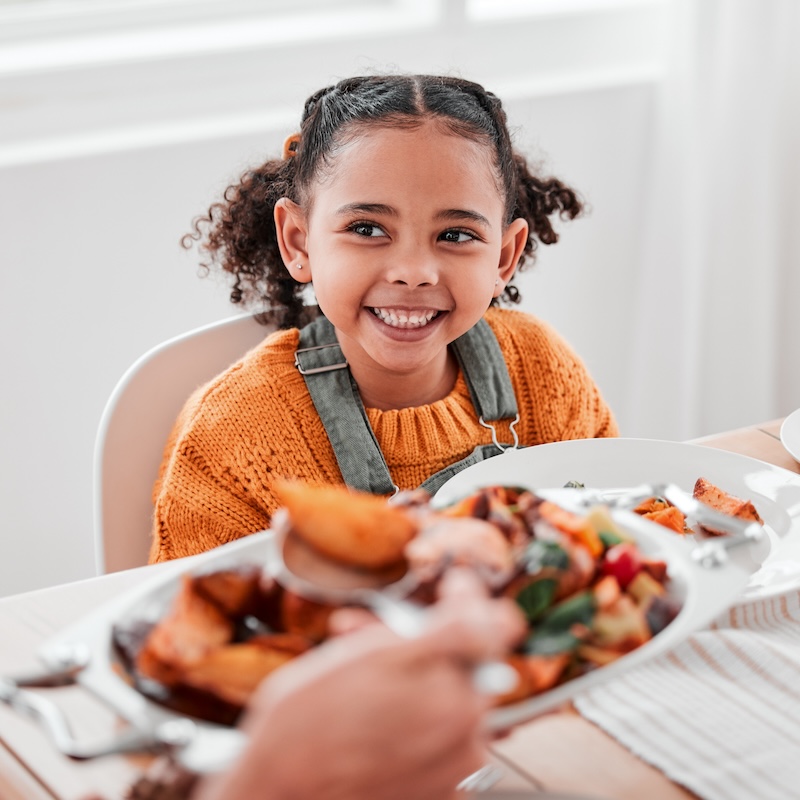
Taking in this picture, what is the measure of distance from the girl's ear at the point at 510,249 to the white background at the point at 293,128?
22 cm

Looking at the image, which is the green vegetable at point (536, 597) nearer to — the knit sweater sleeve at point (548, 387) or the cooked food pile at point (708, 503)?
the cooked food pile at point (708, 503)

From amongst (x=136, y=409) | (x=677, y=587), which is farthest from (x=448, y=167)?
(x=677, y=587)

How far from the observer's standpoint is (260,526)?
1208 millimetres

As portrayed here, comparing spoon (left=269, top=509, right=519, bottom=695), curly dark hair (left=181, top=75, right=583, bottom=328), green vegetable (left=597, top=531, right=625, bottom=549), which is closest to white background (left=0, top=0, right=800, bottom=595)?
curly dark hair (left=181, top=75, right=583, bottom=328)

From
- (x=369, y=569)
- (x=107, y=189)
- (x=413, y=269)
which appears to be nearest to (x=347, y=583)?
(x=369, y=569)

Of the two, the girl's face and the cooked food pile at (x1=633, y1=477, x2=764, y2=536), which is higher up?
the girl's face

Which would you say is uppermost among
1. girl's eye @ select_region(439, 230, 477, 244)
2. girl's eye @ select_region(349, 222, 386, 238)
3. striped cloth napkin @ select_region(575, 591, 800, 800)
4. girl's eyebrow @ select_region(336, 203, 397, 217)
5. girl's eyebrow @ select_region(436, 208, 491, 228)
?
girl's eyebrow @ select_region(336, 203, 397, 217)

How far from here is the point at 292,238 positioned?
4.44 feet

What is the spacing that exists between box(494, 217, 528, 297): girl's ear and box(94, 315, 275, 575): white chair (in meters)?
0.39

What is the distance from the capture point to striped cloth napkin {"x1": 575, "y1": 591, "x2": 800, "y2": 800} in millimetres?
692

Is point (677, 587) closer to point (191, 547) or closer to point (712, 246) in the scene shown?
point (191, 547)

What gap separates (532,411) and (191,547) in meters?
0.47

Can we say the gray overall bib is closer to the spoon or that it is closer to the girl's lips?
the girl's lips

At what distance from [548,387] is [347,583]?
87cm
